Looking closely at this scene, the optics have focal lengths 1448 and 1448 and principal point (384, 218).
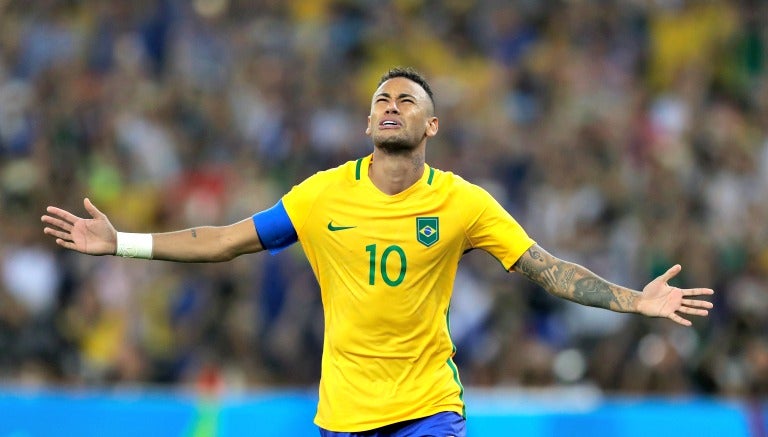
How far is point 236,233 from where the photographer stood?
24.0ft

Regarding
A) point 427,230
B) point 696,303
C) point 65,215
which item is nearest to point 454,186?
point 427,230

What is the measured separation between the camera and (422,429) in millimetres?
7152

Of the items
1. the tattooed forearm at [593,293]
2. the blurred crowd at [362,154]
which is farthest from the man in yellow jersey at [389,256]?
the blurred crowd at [362,154]

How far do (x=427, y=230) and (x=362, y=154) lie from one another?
776 centimetres

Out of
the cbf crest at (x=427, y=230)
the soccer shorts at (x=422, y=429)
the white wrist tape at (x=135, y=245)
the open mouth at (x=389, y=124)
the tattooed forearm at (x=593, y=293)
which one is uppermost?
the open mouth at (x=389, y=124)

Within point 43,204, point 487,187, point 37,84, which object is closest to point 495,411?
point 487,187

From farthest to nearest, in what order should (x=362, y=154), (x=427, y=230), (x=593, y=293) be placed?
(x=362, y=154) → (x=427, y=230) → (x=593, y=293)

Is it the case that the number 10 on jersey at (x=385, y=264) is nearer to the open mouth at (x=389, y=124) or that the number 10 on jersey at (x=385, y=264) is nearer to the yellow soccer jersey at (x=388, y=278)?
the yellow soccer jersey at (x=388, y=278)

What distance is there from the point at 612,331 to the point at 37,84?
7.12 metres

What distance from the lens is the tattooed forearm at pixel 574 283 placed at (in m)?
7.17

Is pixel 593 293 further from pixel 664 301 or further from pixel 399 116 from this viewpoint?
pixel 399 116

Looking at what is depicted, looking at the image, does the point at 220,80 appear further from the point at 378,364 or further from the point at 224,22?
the point at 378,364

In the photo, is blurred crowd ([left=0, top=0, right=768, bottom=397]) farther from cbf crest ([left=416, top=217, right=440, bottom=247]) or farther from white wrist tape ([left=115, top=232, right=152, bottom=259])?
white wrist tape ([left=115, top=232, right=152, bottom=259])

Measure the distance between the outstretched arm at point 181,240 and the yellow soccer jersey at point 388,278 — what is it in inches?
11.0
